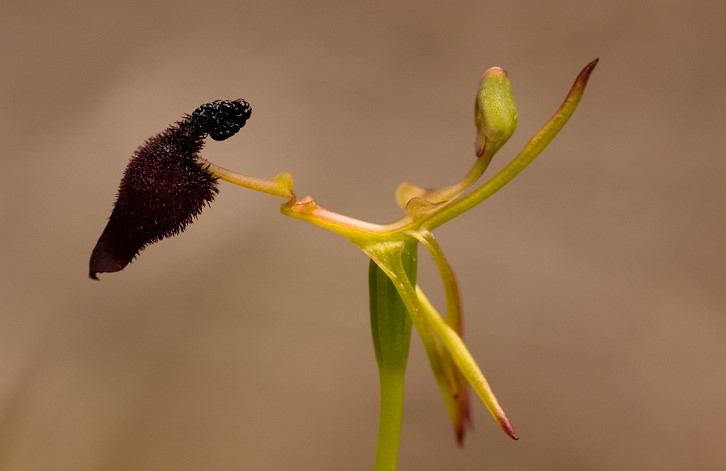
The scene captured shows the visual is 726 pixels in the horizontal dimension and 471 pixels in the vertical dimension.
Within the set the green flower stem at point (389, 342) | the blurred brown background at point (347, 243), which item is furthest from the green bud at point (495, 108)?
the blurred brown background at point (347, 243)

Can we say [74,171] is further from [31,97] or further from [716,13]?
[716,13]

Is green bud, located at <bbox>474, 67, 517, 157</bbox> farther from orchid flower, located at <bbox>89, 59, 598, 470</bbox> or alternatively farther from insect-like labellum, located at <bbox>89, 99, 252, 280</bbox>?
insect-like labellum, located at <bbox>89, 99, 252, 280</bbox>

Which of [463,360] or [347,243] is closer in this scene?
[463,360]

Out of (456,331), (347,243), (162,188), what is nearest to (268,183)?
(162,188)

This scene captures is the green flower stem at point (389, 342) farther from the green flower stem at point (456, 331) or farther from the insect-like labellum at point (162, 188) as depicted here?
the insect-like labellum at point (162, 188)

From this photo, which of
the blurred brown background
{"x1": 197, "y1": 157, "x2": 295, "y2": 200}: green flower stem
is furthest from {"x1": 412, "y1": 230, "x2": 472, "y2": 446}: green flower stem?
the blurred brown background

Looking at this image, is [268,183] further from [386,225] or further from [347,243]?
[347,243]
